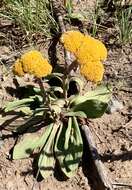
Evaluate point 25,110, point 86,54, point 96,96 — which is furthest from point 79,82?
point 86,54

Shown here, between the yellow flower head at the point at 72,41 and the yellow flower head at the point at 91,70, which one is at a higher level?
the yellow flower head at the point at 72,41

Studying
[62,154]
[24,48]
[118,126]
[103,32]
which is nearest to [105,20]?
[103,32]

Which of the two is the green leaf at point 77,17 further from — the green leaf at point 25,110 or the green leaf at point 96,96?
the green leaf at point 25,110

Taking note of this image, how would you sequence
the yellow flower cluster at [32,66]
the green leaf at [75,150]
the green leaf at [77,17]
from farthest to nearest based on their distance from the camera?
the green leaf at [77,17], the green leaf at [75,150], the yellow flower cluster at [32,66]

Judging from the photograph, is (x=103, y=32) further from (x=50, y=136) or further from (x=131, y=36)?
(x=50, y=136)

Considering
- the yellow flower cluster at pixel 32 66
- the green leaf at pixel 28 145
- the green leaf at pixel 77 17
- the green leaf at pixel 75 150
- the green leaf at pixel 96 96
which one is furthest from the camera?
the green leaf at pixel 77 17

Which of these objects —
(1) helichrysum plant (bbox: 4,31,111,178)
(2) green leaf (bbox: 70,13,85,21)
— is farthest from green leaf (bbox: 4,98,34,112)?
(2) green leaf (bbox: 70,13,85,21)

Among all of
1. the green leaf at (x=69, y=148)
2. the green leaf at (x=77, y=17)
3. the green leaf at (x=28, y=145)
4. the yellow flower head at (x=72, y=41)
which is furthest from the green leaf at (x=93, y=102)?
the green leaf at (x=77, y=17)

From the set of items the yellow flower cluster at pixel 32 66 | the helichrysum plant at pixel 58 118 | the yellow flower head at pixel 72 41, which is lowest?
the helichrysum plant at pixel 58 118

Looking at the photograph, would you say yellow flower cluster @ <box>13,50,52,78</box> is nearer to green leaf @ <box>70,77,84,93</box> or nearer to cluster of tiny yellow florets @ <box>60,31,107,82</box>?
cluster of tiny yellow florets @ <box>60,31,107,82</box>

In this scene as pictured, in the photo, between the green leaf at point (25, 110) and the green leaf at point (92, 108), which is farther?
the green leaf at point (25, 110)
